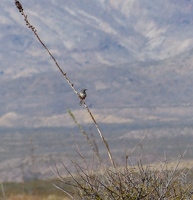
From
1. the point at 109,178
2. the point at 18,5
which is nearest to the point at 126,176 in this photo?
the point at 109,178

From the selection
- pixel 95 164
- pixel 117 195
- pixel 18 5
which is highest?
pixel 18 5

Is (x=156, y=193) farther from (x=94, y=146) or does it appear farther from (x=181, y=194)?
(x=94, y=146)

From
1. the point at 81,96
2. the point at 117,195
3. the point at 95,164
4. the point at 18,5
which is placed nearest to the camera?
the point at 18,5

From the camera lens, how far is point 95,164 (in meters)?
9.20

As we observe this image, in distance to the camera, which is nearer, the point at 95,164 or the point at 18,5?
the point at 18,5

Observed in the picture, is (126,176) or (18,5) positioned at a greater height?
(18,5)

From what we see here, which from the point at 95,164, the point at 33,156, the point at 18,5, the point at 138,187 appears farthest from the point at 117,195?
the point at 18,5

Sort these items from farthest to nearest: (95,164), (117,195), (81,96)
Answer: (95,164), (117,195), (81,96)

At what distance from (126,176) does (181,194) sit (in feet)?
2.16

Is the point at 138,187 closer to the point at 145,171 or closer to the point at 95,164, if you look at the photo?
the point at 145,171

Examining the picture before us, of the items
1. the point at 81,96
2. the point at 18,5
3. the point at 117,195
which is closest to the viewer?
the point at 18,5

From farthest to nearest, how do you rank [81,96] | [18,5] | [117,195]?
[117,195], [81,96], [18,5]

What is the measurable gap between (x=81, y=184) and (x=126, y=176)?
53cm

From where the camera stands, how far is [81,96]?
7609 millimetres
